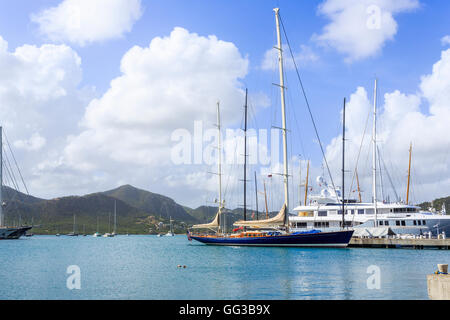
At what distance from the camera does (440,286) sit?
15.6m

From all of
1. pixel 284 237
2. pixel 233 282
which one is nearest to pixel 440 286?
pixel 233 282

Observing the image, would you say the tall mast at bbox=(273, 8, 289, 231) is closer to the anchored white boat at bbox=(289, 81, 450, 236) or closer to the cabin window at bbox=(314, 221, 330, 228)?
the anchored white boat at bbox=(289, 81, 450, 236)

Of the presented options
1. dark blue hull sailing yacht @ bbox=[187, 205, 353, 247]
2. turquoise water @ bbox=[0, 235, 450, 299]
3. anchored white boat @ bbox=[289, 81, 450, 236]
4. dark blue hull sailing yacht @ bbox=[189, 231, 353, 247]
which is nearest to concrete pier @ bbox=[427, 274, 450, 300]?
turquoise water @ bbox=[0, 235, 450, 299]

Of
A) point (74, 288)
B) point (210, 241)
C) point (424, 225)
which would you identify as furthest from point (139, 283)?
point (424, 225)

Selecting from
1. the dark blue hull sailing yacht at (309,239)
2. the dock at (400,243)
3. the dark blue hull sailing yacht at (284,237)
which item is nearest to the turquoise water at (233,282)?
the dark blue hull sailing yacht at (284,237)

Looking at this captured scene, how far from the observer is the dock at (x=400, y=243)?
211 feet

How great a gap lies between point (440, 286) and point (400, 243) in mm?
57590

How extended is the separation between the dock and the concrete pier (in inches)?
2161

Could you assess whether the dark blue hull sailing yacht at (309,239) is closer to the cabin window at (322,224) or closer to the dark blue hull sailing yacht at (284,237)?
the dark blue hull sailing yacht at (284,237)

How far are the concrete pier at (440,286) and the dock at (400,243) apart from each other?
54.9 m

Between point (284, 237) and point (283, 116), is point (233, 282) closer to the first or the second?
point (284, 237)

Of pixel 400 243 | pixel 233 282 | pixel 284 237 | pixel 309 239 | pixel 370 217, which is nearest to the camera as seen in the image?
pixel 233 282
